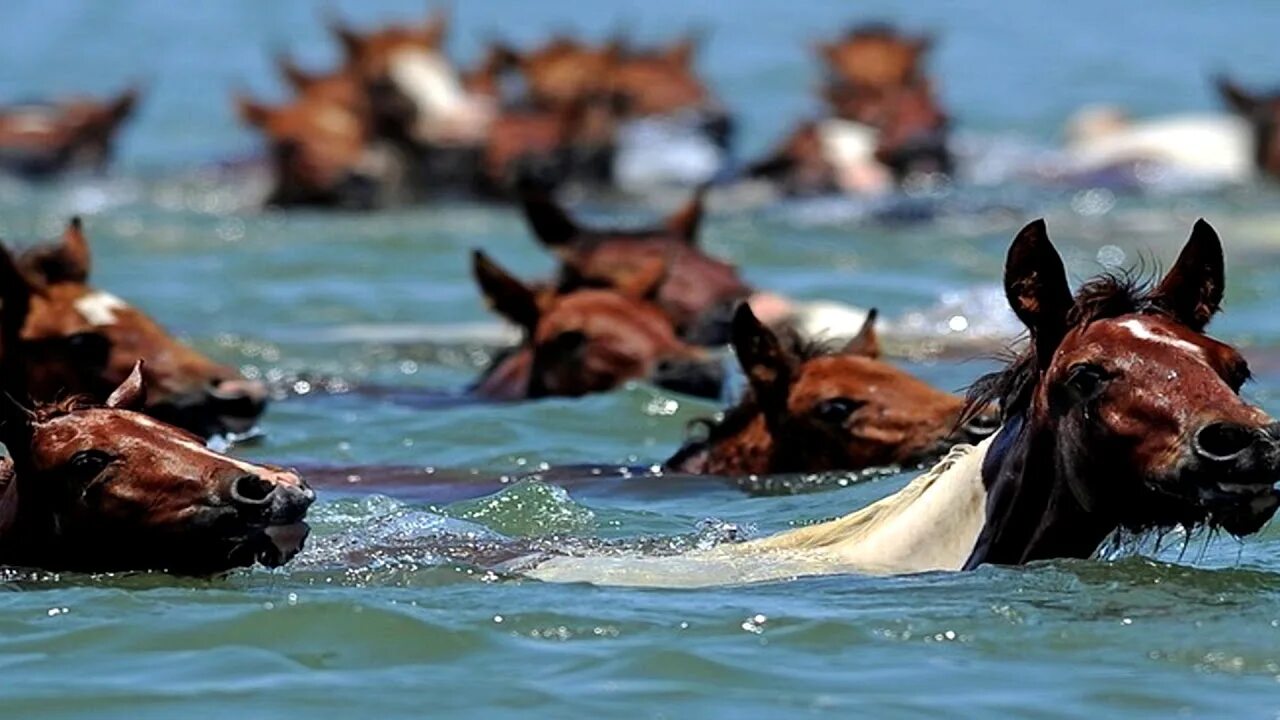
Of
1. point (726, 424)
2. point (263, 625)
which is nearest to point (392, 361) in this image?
point (726, 424)

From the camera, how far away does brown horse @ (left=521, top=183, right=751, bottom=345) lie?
37.0ft

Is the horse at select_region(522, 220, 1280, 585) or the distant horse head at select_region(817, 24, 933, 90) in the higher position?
the distant horse head at select_region(817, 24, 933, 90)

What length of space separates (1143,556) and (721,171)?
1531 centimetres

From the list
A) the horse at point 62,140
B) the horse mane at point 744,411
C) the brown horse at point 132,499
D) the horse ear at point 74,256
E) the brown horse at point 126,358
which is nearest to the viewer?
the brown horse at point 132,499

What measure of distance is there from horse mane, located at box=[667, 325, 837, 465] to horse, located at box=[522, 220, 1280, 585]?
179 cm

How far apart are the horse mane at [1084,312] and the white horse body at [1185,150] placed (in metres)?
14.7

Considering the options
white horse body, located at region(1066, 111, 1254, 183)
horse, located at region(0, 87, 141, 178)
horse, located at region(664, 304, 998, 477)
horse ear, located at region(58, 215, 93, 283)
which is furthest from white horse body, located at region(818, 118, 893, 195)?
horse, located at region(664, 304, 998, 477)

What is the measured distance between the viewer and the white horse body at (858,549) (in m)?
6.25

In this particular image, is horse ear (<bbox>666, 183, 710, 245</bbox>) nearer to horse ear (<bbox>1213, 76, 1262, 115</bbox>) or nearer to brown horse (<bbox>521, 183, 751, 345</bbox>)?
brown horse (<bbox>521, 183, 751, 345</bbox>)

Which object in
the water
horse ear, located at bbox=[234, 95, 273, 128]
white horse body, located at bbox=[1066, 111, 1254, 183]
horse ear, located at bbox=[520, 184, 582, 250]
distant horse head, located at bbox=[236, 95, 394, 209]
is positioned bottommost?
the water

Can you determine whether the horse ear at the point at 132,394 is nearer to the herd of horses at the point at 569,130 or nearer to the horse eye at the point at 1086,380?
the horse eye at the point at 1086,380

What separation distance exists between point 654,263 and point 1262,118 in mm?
11230

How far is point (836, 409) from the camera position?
8281mm

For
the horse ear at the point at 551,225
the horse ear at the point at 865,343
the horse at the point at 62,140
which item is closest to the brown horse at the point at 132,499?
the horse ear at the point at 865,343
